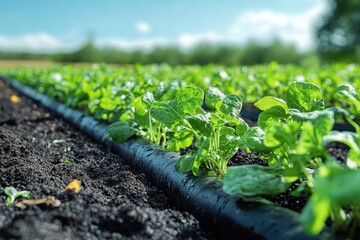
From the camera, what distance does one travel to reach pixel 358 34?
1603 inches

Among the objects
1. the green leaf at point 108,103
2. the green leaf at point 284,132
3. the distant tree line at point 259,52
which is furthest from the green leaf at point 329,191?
the distant tree line at point 259,52

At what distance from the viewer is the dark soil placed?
5.57 ft

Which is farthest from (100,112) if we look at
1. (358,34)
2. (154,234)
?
(358,34)

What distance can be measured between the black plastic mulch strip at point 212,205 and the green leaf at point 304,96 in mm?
535

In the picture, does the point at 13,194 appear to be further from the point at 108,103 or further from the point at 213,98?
the point at 108,103

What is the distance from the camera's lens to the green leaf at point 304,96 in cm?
214

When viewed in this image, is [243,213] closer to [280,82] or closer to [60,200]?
[60,200]

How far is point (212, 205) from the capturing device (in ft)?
6.52

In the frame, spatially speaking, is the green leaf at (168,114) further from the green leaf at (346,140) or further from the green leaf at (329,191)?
the green leaf at (329,191)

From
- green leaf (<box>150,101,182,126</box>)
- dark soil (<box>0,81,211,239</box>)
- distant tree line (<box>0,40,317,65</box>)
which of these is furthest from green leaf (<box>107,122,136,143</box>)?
distant tree line (<box>0,40,317,65</box>)

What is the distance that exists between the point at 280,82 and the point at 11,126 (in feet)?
12.5

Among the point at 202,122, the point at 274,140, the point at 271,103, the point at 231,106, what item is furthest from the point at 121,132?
the point at 274,140

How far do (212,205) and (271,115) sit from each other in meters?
0.51

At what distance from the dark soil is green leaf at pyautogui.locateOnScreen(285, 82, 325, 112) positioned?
738 millimetres
